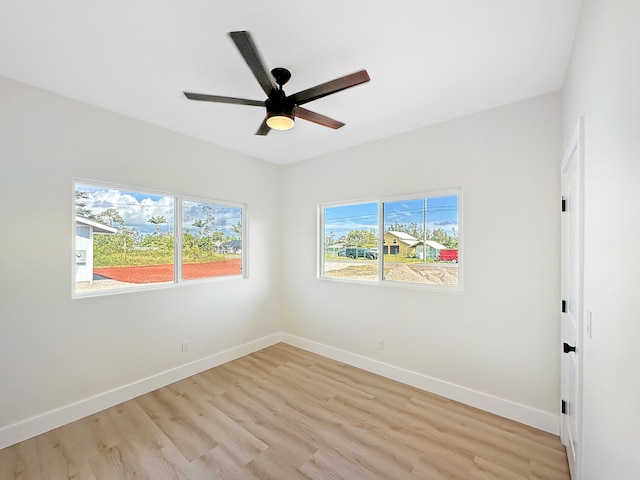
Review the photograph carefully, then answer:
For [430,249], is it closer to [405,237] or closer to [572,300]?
[405,237]

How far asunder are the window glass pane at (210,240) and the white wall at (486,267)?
1595 mm

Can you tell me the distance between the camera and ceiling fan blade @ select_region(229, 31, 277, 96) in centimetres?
131

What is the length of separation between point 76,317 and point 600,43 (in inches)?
147

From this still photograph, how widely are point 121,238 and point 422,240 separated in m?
3.03

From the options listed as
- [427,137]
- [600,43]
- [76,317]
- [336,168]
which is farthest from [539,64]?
[76,317]

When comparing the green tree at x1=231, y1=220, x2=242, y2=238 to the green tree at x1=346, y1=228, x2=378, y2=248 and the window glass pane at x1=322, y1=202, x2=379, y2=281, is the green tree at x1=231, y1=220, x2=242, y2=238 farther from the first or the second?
the green tree at x1=346, y1=228, x2=378, y2=248

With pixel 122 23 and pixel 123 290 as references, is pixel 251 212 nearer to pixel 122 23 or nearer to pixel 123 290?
pixel 123 290

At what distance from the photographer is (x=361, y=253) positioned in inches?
138

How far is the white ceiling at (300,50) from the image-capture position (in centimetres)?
147

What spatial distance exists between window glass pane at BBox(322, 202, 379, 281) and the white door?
1.71 metres

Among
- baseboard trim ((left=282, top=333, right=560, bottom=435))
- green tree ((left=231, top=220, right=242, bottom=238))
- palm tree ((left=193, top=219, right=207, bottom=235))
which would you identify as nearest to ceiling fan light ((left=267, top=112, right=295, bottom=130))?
palm tree ((left=193, top=219, right=207, bottom=235))

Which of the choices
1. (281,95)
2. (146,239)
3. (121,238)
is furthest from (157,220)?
(281,95)

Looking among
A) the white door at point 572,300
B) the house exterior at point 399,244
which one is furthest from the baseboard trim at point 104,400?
the white door at point 572,300

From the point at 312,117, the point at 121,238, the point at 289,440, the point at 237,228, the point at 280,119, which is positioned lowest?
the point at 289,440
